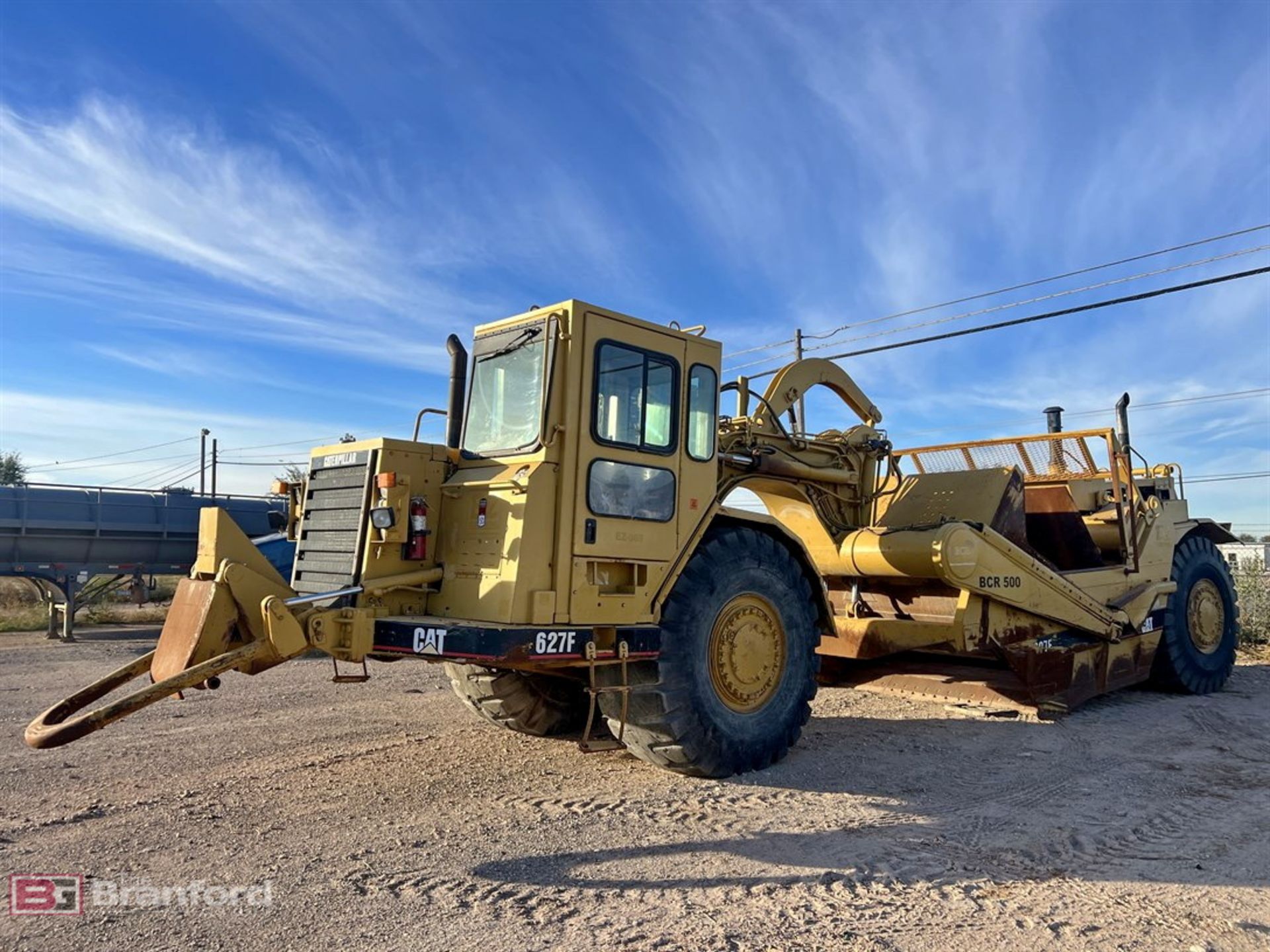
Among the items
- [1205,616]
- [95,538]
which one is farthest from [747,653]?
[95,538]

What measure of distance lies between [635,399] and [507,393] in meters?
0.86

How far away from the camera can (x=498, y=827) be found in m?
4.98

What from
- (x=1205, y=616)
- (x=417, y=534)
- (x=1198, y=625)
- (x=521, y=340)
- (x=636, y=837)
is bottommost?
(x=636, y=837)

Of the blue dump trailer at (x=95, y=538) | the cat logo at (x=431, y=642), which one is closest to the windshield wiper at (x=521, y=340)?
the cat logo at (x=431, y=642)

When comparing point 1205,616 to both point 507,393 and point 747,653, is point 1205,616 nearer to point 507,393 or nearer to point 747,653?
point 747,653

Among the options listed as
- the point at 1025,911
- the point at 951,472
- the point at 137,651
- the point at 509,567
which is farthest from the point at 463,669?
the point at 137,651

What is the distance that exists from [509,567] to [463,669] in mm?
2072

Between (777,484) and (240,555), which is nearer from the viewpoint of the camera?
(240,555)

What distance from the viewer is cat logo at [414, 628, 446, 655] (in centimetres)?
500

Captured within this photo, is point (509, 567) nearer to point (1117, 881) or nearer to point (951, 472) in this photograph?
point (1117, 881)

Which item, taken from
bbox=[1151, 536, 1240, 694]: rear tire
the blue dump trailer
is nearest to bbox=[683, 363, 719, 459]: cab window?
bbox=[1151, 536, 1240, 694]: rear tire

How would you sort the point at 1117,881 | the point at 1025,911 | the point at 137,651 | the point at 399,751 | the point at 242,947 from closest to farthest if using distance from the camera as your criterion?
the point at 242,947 < the point at 1025,911 < the point at 1117,881 < the point at 399,751 < the point at 137,651

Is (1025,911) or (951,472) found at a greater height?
(951,472)

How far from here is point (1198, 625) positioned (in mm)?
10195
